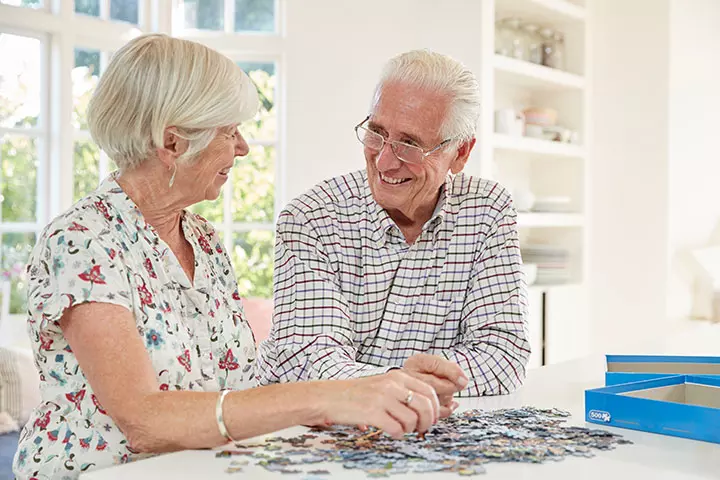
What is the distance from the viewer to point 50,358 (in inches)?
63.9

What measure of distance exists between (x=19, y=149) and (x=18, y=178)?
0.15 metres

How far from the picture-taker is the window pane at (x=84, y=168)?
480 centimetres

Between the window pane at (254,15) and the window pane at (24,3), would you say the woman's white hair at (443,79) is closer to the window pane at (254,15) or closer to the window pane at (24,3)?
the window pane at (24,3)

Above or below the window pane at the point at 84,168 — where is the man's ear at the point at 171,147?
below

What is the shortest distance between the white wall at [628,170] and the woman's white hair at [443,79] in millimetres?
3701

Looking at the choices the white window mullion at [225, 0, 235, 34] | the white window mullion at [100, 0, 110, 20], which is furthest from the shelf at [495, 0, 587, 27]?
the white window mullion at [100, 0, 110, 20]

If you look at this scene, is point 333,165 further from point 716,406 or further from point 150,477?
point 150,477

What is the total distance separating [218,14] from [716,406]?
4244 mm

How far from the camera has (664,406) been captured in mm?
1614

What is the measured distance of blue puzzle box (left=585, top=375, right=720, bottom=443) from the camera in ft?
5.15

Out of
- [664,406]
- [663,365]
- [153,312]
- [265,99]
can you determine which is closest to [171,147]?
[153,312]

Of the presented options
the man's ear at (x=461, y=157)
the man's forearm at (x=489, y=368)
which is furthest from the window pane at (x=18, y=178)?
the man's forearm at (x=489, y=368)

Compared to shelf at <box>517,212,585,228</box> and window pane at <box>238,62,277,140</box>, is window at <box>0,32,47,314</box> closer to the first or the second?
window pane at <box>238,62,277,140</box>

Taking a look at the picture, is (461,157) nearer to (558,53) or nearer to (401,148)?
(401,148)
